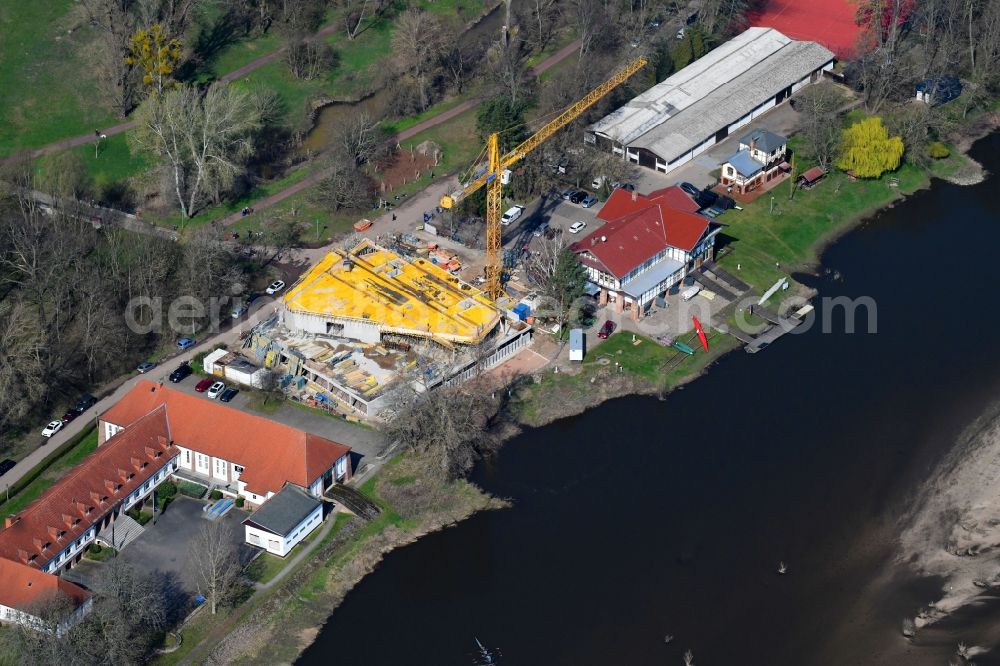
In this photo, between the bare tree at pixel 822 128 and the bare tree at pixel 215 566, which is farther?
the bare tree at pixel 822 128

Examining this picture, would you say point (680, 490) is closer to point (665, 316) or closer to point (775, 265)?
point (665, 316)

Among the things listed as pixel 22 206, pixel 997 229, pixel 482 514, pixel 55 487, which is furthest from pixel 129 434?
pixel 997 229

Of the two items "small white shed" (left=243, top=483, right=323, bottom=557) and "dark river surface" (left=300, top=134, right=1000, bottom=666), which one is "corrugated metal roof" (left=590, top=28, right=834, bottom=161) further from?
"small white shed" (left=243, top=483, right=323, bottom=557)

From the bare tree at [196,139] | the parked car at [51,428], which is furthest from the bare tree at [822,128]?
the parked car at [51,428]

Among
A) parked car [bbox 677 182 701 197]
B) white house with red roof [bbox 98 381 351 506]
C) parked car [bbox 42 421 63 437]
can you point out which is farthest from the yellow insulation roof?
parked car [bbox 677 182 701 197]

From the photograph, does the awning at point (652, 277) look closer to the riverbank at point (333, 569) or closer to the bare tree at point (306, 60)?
the riverbank at point (333, 569)
